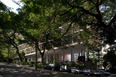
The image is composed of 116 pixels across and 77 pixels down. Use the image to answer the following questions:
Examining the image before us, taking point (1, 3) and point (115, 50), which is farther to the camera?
point (1, 3)

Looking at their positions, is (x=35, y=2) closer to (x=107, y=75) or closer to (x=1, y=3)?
(x=1, y=3)

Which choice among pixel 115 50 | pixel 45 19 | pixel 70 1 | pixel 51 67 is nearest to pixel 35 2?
pixel 45 19

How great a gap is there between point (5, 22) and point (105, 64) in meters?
11.9

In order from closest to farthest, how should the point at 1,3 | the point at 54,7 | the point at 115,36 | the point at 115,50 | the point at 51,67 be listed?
the point at 115,36
the point at 115,50
the point at 54,7
the point at 1,3
the point at 51,67

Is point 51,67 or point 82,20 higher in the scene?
point 82,20

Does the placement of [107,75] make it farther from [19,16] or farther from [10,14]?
[10,14]

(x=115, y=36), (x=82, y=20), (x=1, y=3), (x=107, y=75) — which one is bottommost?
(x=107, y=75)

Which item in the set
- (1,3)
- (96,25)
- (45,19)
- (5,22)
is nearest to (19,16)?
(5,22)

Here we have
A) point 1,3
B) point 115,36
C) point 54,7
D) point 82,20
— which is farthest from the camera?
point 1,3

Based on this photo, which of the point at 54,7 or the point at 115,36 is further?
the point at 54,7

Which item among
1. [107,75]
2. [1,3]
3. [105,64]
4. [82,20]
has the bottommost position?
[107,75]

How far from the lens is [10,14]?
17062 millimetres

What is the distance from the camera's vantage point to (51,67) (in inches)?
1025

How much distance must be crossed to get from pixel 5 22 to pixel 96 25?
10.3 meters
